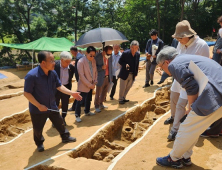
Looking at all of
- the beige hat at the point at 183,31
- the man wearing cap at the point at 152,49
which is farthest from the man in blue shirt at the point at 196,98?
the man wearing cap at the point at 152,49

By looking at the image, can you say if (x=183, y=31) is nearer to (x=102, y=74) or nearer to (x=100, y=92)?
(x=102, y=74)

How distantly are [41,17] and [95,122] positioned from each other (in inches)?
607

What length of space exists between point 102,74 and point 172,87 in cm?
218

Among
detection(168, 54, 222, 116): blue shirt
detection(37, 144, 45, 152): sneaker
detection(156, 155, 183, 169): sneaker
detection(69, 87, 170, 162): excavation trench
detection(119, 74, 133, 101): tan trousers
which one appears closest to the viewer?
detection(168, 54, 222, 116): blue shirt

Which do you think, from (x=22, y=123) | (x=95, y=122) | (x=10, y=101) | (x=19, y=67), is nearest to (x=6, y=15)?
(x=19, y=67)

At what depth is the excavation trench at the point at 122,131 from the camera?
4568 millimetres

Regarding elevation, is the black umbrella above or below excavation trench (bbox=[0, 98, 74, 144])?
above

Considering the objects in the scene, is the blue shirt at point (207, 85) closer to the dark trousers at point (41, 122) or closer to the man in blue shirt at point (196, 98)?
the man in blue shirt at point (196, 98)

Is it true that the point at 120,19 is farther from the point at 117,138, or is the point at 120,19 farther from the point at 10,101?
the point at 117,138

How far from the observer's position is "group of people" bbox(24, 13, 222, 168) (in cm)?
265

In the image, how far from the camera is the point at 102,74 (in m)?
5.93

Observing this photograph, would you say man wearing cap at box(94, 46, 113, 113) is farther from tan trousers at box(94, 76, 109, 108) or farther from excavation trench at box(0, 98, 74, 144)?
excavation trench at box(0, 98, 74, 144)

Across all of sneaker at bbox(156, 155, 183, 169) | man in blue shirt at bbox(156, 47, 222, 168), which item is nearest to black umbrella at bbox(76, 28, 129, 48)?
man in blue shirt at bbox(156, 47, 222, 168)

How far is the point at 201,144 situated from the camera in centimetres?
374
